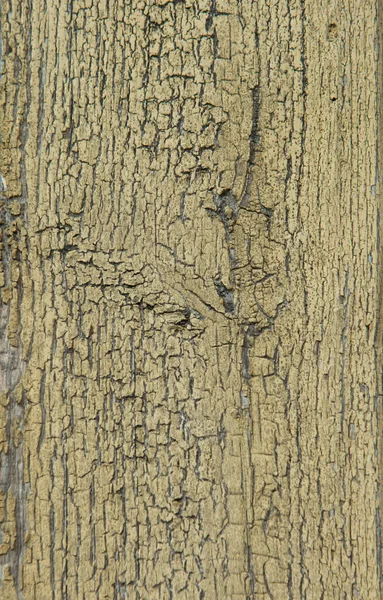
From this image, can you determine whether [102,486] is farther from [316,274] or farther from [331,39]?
[331,39]

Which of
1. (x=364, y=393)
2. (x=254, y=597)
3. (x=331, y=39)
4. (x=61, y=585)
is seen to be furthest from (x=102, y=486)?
(x=331, y=39)

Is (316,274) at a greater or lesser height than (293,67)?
lesser

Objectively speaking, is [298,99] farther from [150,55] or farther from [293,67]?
[150,55]

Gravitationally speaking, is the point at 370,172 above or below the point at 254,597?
above

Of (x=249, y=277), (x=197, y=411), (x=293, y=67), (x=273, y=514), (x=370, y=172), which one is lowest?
(x=273, y=514)

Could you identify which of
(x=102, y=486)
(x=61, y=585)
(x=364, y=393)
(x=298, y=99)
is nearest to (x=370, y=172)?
(x=298, y=99)

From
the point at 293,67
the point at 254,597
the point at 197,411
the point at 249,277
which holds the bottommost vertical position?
the point at 254,597
